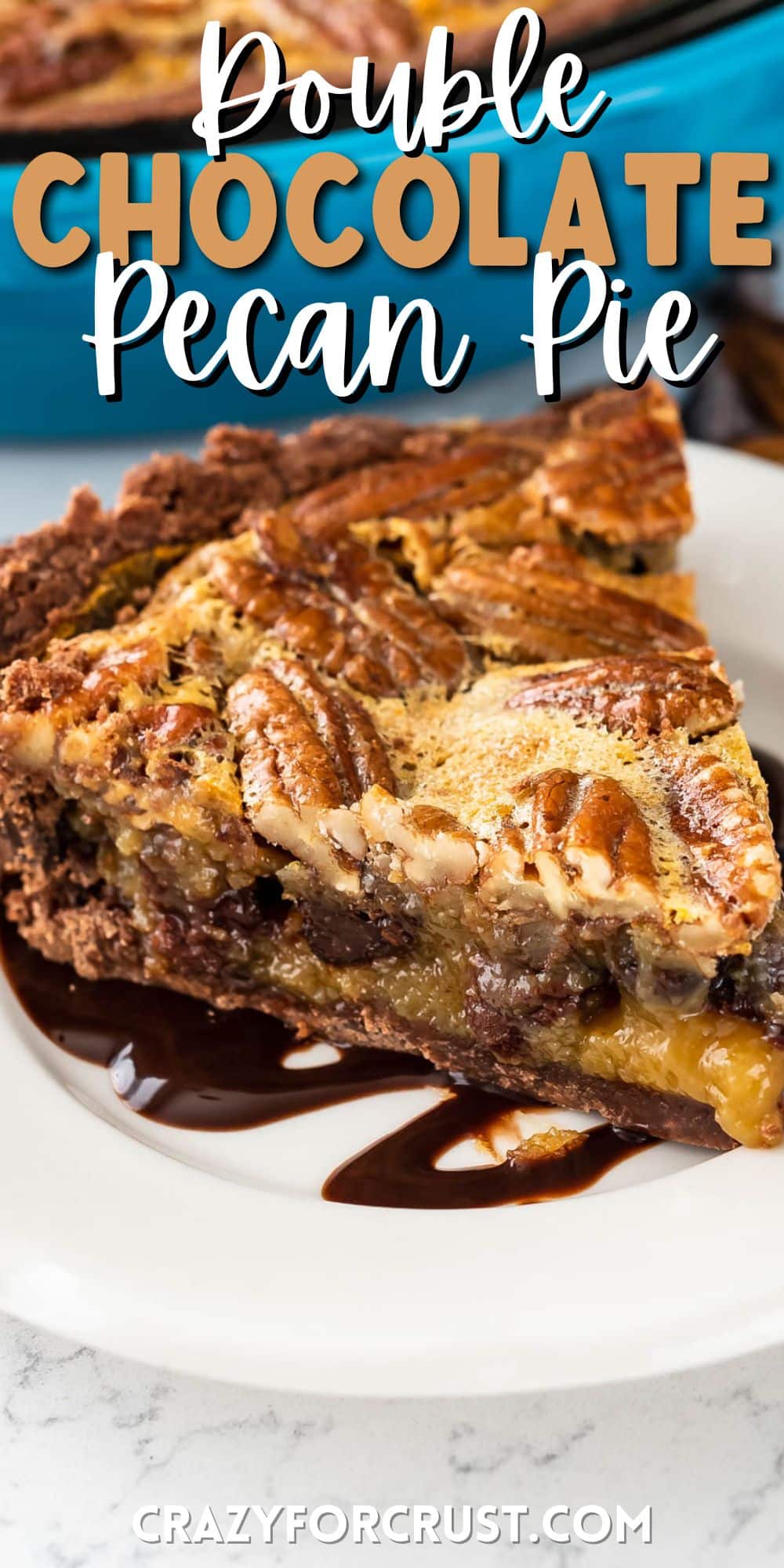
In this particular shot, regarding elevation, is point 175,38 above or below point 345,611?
above

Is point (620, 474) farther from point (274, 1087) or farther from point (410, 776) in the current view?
point (274, 1087)

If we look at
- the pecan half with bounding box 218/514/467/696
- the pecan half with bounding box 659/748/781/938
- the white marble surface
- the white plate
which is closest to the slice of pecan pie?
the pecan half with bounding box 218/514/467/696

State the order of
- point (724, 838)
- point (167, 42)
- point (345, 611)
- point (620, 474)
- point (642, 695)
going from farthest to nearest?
point (167, 42) → point (620, 474) → point (345, 611) → point (642, 695) → point (724, 838)

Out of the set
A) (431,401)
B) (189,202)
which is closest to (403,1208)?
(189,202)

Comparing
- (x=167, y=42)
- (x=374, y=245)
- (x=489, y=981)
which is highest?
(x=167, y=42)

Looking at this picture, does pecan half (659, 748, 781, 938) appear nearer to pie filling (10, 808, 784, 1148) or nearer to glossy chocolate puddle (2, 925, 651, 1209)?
pie filling (10, 808, 784, 1148)

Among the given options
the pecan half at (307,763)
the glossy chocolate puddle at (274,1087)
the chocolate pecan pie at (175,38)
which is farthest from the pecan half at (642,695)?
the chocolate pecan pie at (175,38)

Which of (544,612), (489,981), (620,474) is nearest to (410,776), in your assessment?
(489,981)
